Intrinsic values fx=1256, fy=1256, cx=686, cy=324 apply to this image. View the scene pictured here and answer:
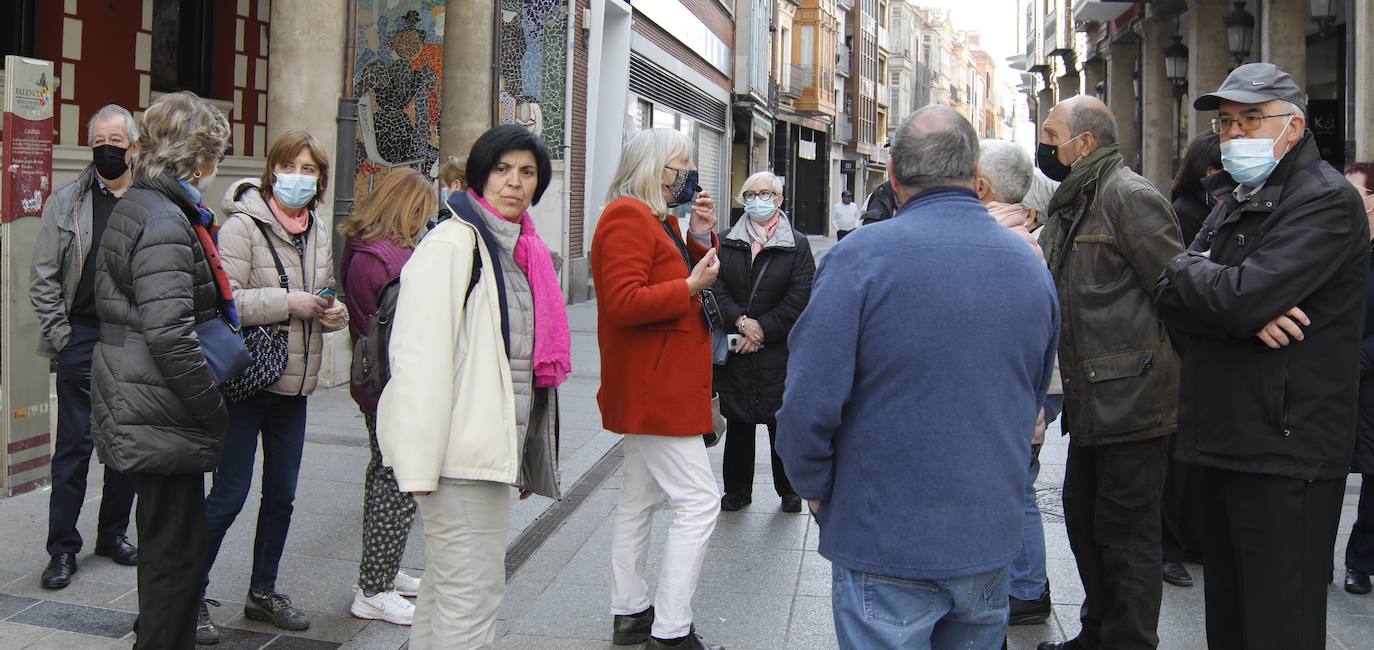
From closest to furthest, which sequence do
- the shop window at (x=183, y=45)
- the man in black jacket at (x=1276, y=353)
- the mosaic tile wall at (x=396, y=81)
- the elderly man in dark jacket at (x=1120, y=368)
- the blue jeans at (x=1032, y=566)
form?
the man in black jacket at (x=1276, y=353)
the elderly man in dark jacket at (x=1120, y=368)
the blue jeans at (x=1032, y=566)
the shop window at (x=183, y=45)
the mosaic tile wall at (x=396, y=81)

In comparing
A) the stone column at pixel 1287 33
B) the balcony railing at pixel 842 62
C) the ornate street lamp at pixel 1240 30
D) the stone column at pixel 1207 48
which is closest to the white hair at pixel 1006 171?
the ornate street lamp at pixel 1240 30

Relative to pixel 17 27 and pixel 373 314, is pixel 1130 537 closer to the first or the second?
pixel 373 314

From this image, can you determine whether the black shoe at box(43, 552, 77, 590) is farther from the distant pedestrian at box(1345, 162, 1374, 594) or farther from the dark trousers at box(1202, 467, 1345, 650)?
the distant pedestrian at box(1345, 162, 1374, 594)

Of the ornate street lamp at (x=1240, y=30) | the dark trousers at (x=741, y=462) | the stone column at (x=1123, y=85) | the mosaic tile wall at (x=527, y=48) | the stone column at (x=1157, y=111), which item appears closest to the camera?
the dark trousers at (x=741, y=462)

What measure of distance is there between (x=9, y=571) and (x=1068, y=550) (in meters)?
4.77

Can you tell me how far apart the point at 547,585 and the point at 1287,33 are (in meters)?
14.1

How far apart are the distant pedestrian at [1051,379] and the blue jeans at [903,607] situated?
164 centimetres

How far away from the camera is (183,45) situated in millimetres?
11180

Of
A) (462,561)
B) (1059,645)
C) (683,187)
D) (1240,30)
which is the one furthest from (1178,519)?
(1240,30)

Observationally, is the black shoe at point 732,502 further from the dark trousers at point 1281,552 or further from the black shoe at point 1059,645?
the dark trousers at point 1281,552

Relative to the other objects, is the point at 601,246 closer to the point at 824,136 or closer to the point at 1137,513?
the point at 1137,513

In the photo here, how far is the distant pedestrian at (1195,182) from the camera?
5500 mm

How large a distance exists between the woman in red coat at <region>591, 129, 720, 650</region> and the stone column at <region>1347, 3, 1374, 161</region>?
9.96 metres

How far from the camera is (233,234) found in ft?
15.1
